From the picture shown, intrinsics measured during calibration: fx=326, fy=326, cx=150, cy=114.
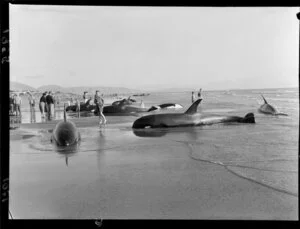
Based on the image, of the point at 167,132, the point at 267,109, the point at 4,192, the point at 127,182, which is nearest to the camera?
the point at 4,192

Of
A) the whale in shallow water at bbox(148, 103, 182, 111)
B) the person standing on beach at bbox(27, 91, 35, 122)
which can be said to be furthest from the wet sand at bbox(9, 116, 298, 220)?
the whale in shallow water at bbox(148, 103, 182, 111)

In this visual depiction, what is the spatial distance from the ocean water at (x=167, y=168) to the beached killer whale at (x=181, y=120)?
0.07 m

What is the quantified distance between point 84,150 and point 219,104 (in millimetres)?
1355

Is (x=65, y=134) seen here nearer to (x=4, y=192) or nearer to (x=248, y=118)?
(x=4, y=192)

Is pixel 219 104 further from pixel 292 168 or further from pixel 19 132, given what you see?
pixel 19 132

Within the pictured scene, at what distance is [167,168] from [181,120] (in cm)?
89

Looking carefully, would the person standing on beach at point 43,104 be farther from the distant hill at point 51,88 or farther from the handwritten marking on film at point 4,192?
the handwritten marking on film at point 4,192

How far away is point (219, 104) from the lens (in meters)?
3.17

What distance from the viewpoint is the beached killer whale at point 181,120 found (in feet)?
10.6

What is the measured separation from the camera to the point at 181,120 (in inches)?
138

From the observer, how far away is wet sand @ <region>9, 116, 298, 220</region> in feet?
7.36

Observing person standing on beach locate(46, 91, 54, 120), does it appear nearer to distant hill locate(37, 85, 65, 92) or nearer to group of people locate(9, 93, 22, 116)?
distant hill locate(37, 85, 65, 92)

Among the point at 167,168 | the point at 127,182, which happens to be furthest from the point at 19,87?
the point at 167,168
